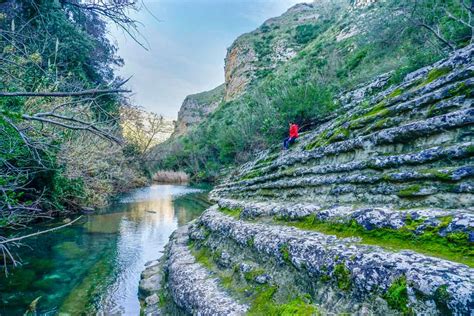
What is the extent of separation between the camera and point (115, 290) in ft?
25.7

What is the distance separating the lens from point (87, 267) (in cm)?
939

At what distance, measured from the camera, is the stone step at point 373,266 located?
7.34 ft

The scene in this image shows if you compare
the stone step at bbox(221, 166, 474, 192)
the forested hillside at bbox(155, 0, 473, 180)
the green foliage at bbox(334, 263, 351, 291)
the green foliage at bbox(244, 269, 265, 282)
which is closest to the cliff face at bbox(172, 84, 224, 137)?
the forested hillside at bbox(155, 0, 473, 180)

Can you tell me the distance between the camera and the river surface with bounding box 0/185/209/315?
6949mm

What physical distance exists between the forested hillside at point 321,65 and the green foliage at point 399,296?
1011 centimetres

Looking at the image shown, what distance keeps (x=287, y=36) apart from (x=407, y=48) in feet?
168

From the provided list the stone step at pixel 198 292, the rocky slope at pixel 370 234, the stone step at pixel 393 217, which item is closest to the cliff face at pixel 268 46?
the rocky slope at pixel 370 234

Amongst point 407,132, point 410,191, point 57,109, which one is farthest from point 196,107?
point 410,191

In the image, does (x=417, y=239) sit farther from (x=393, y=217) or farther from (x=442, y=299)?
(x=442, y=299)

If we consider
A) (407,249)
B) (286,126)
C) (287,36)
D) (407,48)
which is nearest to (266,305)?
(407,249)

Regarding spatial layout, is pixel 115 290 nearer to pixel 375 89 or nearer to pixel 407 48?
pixel 375 89

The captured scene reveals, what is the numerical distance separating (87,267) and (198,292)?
20.7 feet

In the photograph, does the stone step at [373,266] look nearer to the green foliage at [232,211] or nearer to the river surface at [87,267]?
the green foliage at [232,211]

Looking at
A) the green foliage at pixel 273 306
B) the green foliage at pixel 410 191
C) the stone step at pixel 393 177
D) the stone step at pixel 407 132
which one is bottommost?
the green foliage at pixel 273 306
